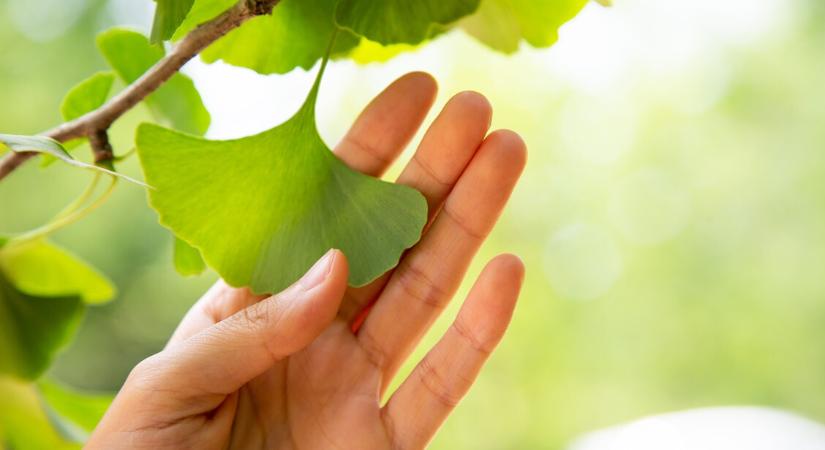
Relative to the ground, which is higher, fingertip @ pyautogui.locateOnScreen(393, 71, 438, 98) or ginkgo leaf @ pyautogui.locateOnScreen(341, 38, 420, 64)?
ginkgo leaf @ pyautogui.locateOnScreen(341, 38, 420, 64)

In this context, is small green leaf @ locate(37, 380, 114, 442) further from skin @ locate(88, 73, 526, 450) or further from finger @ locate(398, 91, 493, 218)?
finger @ locate(398, 91, 493, 218)

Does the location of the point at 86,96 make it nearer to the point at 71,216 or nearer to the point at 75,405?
the point at 71,216

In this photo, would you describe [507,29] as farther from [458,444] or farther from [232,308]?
[458,444]

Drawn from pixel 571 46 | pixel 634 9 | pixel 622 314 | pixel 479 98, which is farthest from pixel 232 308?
pixel 622 314

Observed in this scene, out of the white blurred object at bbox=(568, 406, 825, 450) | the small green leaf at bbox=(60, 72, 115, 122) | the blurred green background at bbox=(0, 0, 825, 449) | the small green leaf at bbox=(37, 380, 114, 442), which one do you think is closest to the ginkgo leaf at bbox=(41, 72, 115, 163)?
the small green leaf at bbox=(60, 72, 115, 122)

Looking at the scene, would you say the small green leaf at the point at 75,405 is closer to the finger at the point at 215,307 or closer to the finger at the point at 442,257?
the finger at the point at 215,307

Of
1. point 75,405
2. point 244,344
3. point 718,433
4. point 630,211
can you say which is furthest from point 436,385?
point 630,211
